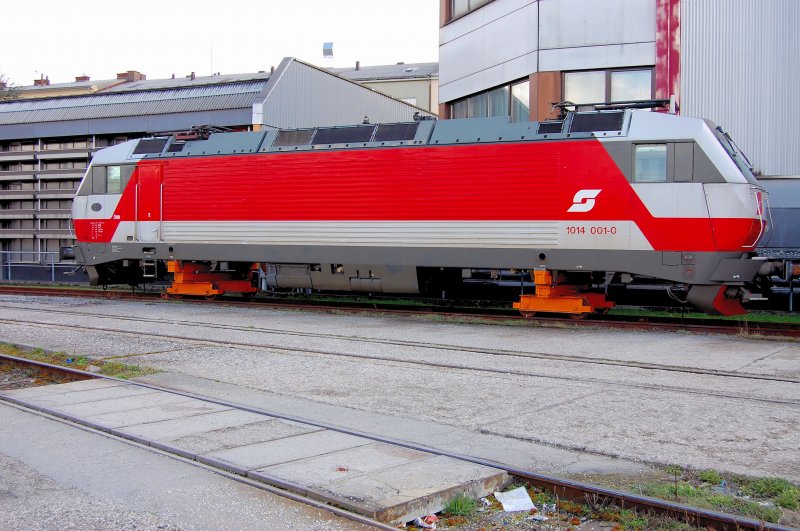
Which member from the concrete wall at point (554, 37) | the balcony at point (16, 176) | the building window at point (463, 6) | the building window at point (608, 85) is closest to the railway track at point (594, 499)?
the building window at point (608, 85)

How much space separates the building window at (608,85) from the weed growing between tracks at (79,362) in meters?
15.2

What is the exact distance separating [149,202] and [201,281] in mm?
2434

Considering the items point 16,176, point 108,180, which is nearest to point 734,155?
point 108,180

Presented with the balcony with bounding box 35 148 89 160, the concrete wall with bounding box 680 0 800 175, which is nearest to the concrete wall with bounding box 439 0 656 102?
the concrete wall with bounding box 680 0 800 175

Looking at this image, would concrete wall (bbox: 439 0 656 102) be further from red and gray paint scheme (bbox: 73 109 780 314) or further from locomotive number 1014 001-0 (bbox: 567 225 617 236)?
locomotive number 1014 001-0 (bbox: 567 225 617 236)

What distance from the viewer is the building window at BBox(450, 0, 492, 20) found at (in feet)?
80.6

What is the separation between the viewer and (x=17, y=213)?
32.2m

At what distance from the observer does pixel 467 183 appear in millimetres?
16234

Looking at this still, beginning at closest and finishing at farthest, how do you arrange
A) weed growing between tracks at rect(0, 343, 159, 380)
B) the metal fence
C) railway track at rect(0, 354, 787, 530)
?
railway track at rect(0, 354, 787, 530) < weed growing between tracks at rect(0, 343, 159, 380) < the metal fence

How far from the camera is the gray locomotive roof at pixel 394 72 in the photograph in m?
57.4

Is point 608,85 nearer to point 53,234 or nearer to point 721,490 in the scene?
point 721,490

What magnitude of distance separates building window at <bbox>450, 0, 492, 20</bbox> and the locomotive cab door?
1122cm

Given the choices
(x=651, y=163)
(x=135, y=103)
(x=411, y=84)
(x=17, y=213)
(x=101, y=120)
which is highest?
(x=411, y=84)

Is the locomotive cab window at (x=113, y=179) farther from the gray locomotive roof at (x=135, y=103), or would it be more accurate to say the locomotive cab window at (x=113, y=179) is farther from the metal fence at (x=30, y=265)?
the metal fence at (x=30, y=265)
